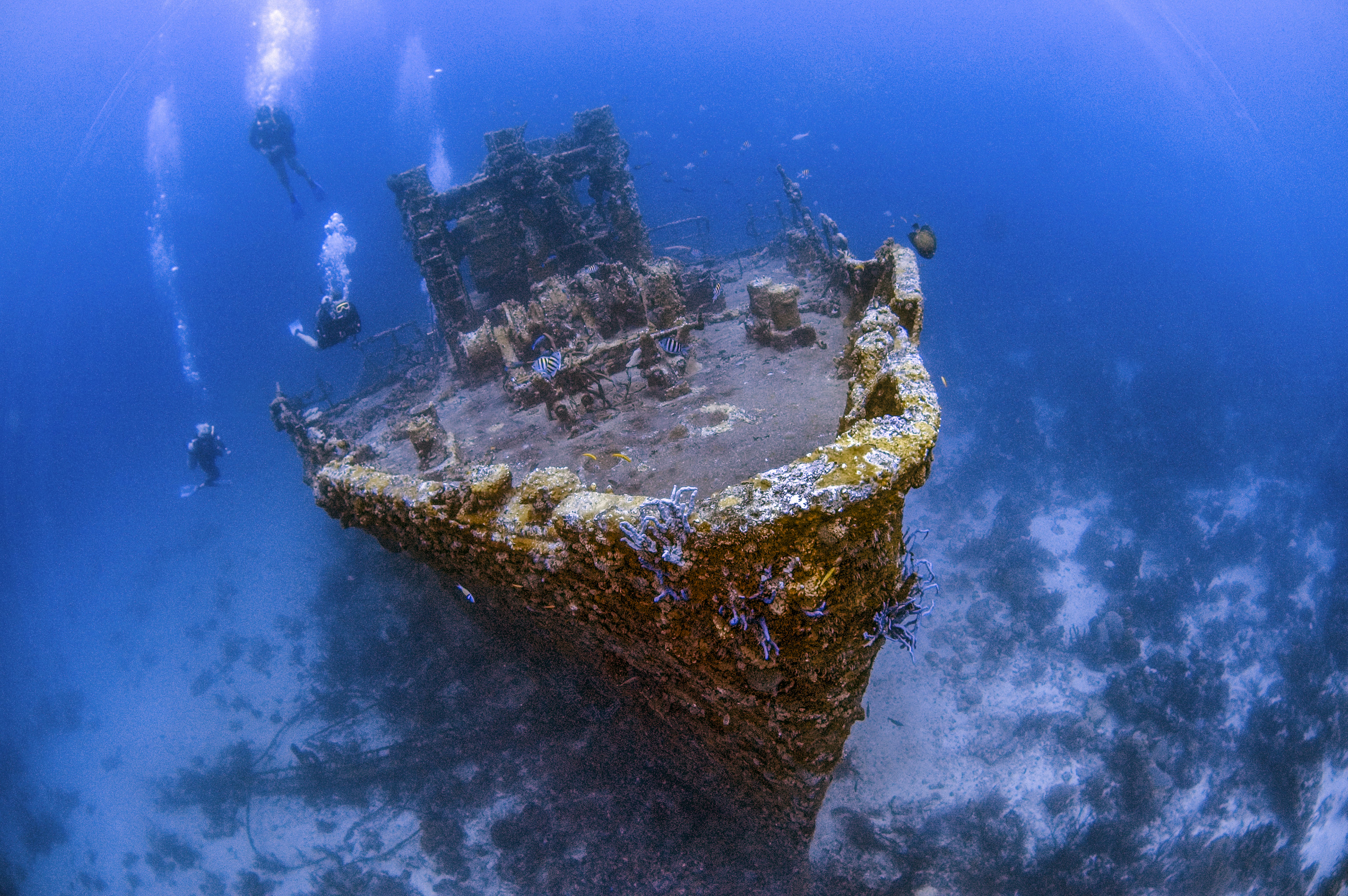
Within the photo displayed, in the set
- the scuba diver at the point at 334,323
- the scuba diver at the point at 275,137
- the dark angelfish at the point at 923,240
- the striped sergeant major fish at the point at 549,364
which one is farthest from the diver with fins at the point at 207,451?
the dark angelfish at the point at 923,240

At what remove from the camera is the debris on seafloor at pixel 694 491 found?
3.25 metres

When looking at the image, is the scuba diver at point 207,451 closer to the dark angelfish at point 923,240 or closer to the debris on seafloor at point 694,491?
the debris on seafloor at point 694,491

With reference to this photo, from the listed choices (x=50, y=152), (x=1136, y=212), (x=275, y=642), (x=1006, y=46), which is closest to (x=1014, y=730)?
(x=275, y=642)

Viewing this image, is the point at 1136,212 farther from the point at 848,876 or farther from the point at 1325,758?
the point at 848,876

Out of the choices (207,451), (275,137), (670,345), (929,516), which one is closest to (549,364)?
(670,345)

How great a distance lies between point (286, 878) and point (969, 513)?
1757cm

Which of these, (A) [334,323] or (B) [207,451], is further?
(B) [207,451]

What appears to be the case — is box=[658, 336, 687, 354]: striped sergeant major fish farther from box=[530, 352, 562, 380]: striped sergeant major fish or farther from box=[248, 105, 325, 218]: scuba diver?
box=[248, 105, 325, 218]: scuba diver

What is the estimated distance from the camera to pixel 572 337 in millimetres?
9555

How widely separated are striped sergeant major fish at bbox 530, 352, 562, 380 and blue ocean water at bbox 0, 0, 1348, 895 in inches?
192

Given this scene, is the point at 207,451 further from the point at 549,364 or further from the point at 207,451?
the point at 549,364

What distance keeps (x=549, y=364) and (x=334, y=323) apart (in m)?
9.73

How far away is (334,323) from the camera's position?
1377cm

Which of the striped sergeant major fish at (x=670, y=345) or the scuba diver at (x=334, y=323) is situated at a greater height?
the scuba diver at (x=334, y=323)
